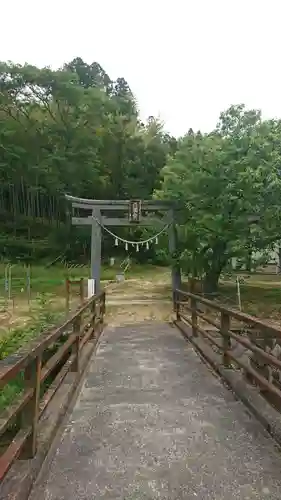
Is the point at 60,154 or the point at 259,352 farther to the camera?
the point at 60,154

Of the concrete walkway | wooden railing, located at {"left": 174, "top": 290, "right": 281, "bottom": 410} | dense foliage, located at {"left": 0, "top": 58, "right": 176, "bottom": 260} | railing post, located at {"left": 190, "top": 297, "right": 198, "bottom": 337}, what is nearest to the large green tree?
railing post, located at {"left": 190, "top": 297, "right": 198, "bottom": 337}

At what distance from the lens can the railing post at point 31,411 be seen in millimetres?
2473

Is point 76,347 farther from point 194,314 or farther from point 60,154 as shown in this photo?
point 60,154

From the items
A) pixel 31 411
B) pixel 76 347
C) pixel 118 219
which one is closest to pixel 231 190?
pixel 118 219

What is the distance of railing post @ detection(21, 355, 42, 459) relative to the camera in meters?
2.47

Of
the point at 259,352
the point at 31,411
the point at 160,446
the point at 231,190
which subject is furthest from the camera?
the point at 231,190

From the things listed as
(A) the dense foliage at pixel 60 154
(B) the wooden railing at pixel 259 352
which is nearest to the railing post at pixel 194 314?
(B) the wooden railing at pixel 259 352

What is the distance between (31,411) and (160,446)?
839 millimetres

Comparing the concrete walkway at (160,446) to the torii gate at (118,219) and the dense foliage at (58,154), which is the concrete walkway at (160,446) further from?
the dense foliage at (58,154)

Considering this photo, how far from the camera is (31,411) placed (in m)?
2.49

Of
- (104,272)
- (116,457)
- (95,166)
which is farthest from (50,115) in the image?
(116,457)

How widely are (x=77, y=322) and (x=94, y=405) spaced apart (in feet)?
3.69

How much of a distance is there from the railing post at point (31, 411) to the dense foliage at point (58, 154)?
2546 centimetres

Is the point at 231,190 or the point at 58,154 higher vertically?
the point at 58,154
